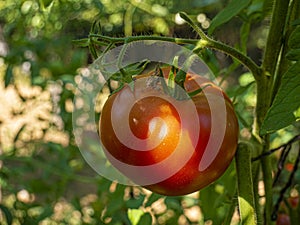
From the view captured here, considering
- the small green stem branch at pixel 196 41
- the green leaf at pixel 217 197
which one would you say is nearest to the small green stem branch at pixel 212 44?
the small green stem branch at pixel 196 41

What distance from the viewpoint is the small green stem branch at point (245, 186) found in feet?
2.20

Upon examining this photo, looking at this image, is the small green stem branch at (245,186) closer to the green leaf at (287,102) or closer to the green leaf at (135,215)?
the green leaf at (287,102)

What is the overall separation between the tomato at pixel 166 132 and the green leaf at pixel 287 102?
5cm

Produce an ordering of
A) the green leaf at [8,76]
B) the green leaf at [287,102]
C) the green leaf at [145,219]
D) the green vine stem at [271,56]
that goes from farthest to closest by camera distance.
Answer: the green leaf at [8,76]
the green leaf at [145,219]
the green vine stem at [271,56]
the green leaf at [287,102]

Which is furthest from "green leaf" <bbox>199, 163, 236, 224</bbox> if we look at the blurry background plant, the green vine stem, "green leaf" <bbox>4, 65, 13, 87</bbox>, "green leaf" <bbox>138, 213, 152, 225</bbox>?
"green leaf" <bbox>4, 65, 13, 87</bbox>

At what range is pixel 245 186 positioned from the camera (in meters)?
0.69

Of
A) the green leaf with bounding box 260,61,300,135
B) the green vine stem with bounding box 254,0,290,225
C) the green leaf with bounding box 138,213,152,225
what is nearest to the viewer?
the green leaf with bounding box 260,61,300,135

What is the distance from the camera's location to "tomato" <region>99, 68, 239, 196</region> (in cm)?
64

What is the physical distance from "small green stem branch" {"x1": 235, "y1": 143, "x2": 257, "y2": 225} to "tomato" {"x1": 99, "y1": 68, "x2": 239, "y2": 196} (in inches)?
1.7

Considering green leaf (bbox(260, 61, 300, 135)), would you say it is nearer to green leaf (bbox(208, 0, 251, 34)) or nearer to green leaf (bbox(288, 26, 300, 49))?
green leaf (bbox(288, 26, 300, 49))

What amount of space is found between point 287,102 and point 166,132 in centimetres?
12

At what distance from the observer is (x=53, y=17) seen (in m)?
1.44

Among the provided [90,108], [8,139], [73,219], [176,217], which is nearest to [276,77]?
[176,217]

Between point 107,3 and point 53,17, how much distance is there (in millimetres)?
128
